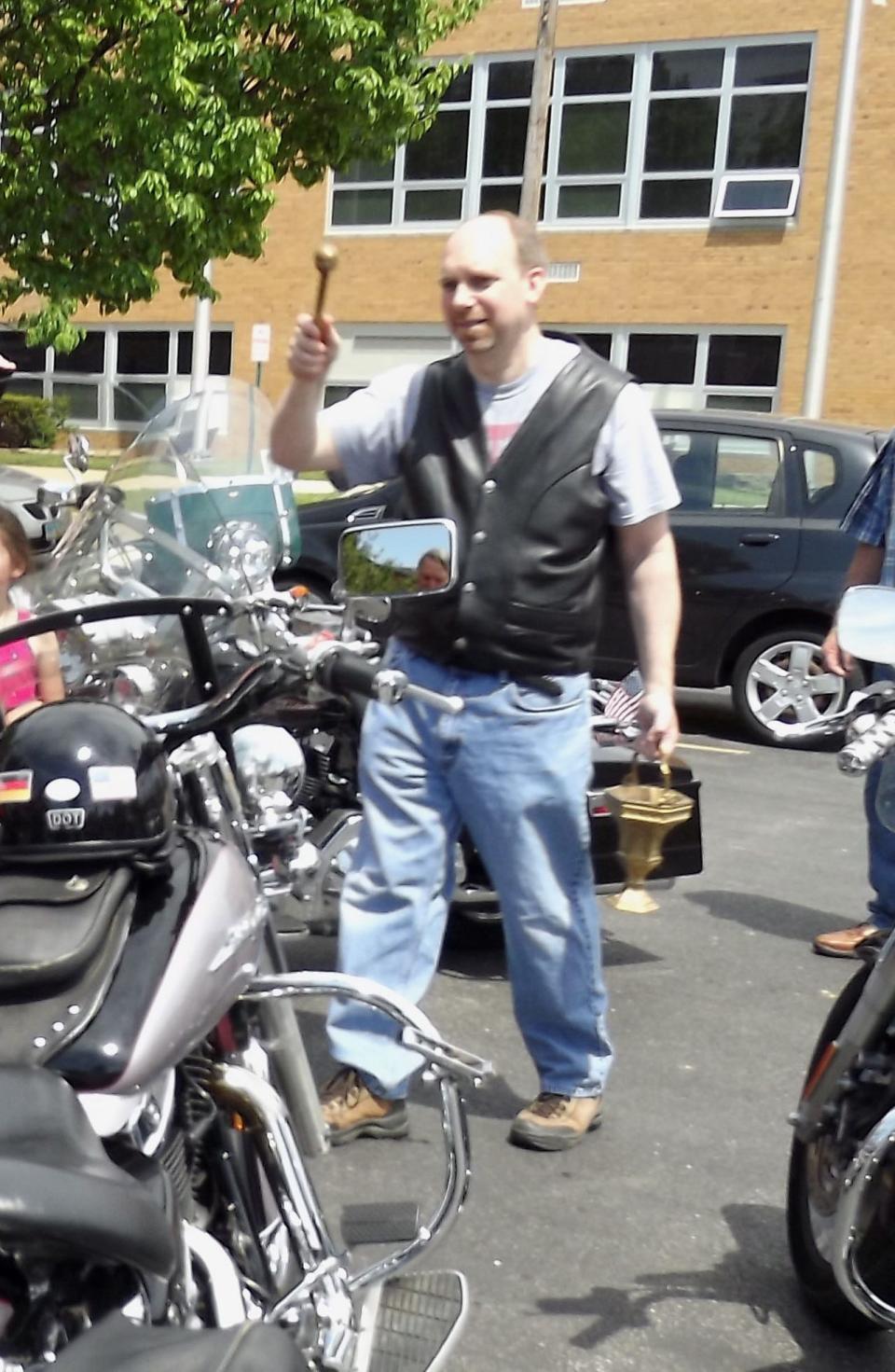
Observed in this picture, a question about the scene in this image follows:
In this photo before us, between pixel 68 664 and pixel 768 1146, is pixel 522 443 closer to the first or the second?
pixel 68 664

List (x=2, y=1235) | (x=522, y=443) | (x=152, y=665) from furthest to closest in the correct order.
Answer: (x=522, y=443) < (x=152, y=665) < (x=2, y=1235)

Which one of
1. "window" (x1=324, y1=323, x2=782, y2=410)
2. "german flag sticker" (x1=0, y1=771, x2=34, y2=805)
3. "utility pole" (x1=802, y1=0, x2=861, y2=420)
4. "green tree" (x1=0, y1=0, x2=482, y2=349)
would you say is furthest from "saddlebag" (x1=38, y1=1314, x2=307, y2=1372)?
"window" (x1=324, y1=323, x2=782, y2=410)

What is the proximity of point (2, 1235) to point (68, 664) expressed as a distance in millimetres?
1607

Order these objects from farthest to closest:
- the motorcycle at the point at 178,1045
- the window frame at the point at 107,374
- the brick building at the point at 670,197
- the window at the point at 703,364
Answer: the window frame at the point at 107,374 → the window at the point at 703,364 → the brick building at the point at 670,197 → the motorcycle at the point at 178,1045

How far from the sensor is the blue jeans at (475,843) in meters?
3.38

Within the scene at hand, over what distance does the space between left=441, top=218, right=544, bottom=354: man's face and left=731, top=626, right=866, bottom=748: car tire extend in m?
5.70

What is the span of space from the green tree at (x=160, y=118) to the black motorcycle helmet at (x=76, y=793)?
31.6 feet

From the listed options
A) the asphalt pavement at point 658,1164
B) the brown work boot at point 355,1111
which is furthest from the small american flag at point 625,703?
the brown work boot at point 355,1111

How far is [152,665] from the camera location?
2713 millimetres

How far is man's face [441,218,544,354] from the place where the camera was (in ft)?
10.7

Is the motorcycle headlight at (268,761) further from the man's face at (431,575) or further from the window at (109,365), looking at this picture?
the window at (109,365)

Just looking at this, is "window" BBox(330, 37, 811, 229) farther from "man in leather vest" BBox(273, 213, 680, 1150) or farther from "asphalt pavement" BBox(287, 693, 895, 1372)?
"man in leather vest" BBox(273, 213, 680, 1150)

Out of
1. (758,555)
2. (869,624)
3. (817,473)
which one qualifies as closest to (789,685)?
(758,555)

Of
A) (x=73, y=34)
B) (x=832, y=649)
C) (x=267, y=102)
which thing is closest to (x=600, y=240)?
(x=267, y=102)
